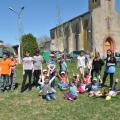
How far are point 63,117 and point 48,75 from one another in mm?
6066

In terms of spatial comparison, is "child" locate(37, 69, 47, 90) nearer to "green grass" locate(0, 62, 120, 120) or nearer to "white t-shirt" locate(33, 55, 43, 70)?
"white t-shirt" locate(33, 55, 43, 70)

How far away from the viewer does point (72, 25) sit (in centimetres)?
8600

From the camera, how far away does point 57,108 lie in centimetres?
1586

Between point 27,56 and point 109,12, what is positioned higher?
point 109,12

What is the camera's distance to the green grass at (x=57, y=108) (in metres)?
14.4

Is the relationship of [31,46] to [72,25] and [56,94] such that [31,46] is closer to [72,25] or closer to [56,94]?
[72,25]

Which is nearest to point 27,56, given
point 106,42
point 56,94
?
point 56,94

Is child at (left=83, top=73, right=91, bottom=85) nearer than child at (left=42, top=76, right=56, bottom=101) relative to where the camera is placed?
No

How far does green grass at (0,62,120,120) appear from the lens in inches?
567

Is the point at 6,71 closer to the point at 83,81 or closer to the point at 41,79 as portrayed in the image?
the point at 41,79

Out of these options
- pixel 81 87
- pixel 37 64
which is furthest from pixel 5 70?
pixel 81 87

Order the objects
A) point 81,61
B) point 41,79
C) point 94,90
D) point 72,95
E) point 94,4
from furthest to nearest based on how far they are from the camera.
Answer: point 94,4 → point 81,61 → point 41,79 → point 94,90 → point 72,95

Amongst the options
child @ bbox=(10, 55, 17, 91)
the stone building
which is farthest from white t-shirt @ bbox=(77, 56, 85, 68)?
the stone building

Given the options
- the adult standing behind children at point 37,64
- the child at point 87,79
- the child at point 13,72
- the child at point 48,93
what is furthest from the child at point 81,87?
the child at point 13,72
